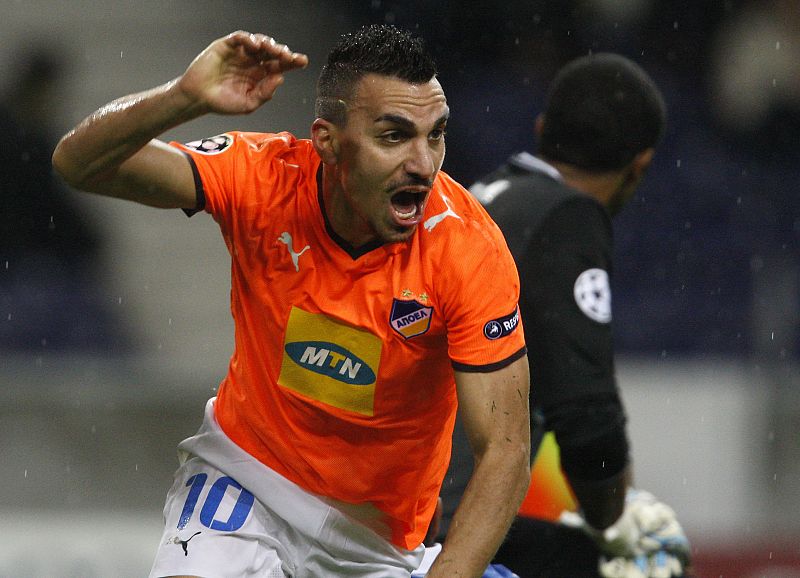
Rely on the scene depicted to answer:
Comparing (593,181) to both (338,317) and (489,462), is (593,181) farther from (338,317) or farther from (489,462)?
(489,462)

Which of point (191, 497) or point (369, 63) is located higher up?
point (369, 63)

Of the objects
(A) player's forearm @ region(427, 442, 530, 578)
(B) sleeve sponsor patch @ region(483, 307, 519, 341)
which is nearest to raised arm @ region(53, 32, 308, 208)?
(B) sleeve sponsor patch @ region(483, 307, 519, 341)

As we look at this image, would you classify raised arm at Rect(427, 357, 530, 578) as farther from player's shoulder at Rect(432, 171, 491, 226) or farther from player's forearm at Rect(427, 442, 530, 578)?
player's shoulder at Rect(432, 171, 491, 226)

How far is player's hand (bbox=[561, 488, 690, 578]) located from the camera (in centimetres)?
449

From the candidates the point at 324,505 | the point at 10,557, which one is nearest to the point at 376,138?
the point at 324,505

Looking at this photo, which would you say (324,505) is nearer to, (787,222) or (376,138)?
(376,138)

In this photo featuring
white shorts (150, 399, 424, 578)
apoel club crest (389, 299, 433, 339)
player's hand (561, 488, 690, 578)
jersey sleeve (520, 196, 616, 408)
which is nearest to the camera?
apoel club crest (389, 299, 433, 339)

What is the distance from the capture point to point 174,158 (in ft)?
10.8

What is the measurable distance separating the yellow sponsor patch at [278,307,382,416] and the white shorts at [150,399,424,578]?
292 mm

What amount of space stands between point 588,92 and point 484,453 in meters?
1.92

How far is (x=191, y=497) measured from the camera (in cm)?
354

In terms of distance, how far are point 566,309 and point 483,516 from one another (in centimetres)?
123

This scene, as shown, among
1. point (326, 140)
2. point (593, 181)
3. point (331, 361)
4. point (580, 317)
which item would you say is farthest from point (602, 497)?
point (326, 140)

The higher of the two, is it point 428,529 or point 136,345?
point 428,529
